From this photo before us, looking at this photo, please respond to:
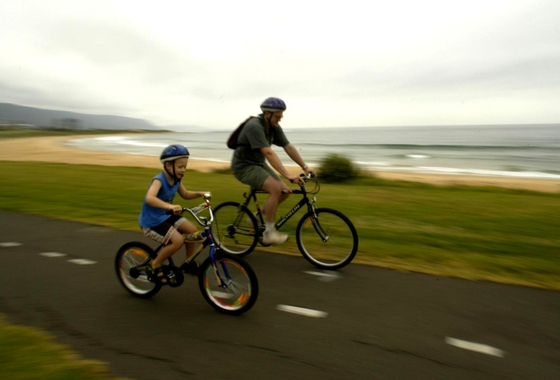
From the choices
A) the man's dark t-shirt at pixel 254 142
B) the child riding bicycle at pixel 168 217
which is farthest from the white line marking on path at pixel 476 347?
the man's dark t-shirt at pixel 254 142

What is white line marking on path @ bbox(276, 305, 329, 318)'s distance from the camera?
3.89m

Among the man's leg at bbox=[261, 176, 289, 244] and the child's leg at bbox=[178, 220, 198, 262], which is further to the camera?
the man's leg at bbox=[261, 176, 289, 244]

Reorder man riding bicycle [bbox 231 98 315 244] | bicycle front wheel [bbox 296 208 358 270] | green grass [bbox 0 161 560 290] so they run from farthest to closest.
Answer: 1. green grass [bbox 0 161 560 290]
2. man riding bicycle [bbox 231 98 315 244]
3. bicycle front wheel [bbox 296 208 358 270]

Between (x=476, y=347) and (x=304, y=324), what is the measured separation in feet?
4.58

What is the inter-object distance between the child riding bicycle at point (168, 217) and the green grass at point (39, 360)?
1.15 metres

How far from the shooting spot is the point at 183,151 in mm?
3943

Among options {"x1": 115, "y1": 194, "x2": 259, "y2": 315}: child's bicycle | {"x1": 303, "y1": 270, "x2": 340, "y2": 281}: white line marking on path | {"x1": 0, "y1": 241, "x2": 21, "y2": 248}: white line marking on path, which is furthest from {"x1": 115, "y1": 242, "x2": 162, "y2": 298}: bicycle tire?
{"x1": 0, "y1": 241, "x2": 21, "y2": 248}: white line marking on path

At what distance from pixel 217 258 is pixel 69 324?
138 centimetres

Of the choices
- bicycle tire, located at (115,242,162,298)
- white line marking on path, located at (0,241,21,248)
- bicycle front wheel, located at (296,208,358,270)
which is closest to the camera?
bicycle tire, located at (115,242,162,298)

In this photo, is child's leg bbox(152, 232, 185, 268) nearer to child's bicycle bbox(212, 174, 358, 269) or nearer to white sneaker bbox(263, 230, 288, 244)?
child's bicycle bbox(212, 174, 358, 269)

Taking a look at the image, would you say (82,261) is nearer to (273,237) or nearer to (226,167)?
(273,237)

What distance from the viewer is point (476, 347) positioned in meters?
3.34

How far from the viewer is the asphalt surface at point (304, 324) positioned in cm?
304

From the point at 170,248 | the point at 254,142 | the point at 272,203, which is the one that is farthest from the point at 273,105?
the point at 170,248
